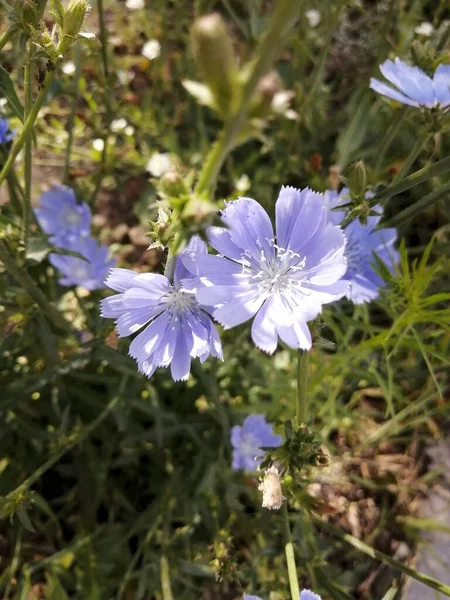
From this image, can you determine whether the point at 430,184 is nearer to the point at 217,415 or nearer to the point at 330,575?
the point at 217,415

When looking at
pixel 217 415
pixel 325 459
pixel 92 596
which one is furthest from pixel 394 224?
pixel 92 596

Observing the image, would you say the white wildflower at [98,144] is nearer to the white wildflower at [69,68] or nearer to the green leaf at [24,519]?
the white wildflower at [69,68]

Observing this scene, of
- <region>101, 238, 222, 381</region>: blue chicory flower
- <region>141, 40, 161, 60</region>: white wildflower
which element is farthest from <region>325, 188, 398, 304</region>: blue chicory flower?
<region>141, 40, 161, 60</region>: white wildflower

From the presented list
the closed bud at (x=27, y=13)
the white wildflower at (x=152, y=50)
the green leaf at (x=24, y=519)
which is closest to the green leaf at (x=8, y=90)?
the closed bud at (x=27, y=13)

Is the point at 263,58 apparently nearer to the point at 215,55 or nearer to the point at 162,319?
the point at 215,55

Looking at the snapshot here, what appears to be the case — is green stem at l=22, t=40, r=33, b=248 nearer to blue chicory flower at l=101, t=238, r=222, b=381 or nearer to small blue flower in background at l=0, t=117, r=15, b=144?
small blue flower in background at l=0, t=117, r=15, b=144

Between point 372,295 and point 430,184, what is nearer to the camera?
point 372,295
